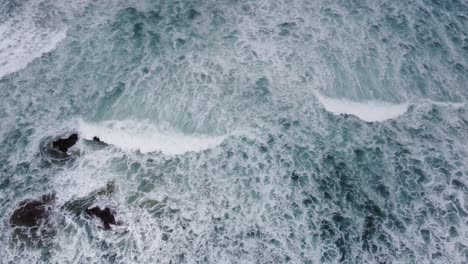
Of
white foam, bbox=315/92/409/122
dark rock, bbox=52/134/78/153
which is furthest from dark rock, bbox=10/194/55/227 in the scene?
white foam, bbox=315/92/409/122

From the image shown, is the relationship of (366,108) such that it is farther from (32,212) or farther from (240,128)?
(32,212)

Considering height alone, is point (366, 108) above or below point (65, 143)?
below

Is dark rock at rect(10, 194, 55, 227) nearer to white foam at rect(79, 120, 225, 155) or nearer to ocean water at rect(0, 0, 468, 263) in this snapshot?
ocean water at rect(0, 0, 468, 263)

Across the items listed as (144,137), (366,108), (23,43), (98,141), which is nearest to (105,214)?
(98,141)

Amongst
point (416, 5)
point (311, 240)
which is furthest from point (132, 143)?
point (416, 5)

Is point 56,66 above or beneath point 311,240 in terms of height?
above

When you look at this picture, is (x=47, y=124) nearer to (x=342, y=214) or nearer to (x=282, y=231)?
(x=282, y=231)
